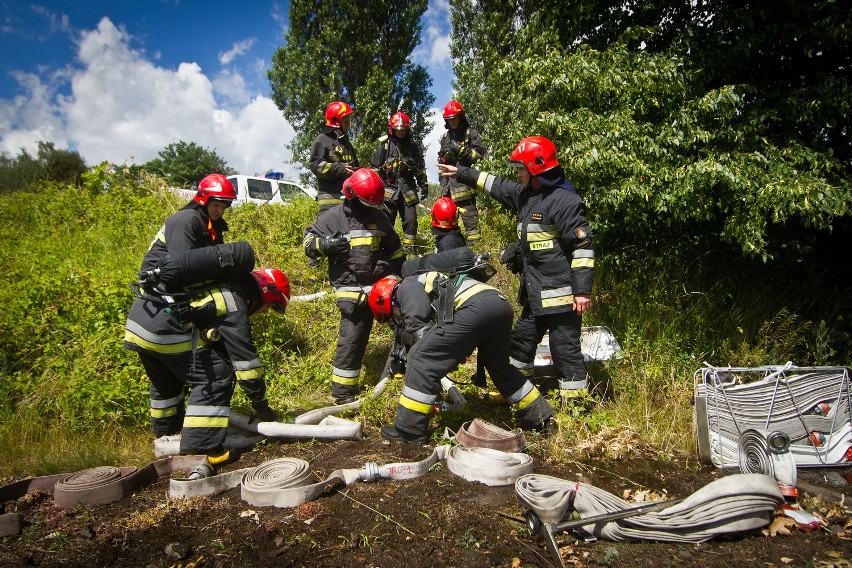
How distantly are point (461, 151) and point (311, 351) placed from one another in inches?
140

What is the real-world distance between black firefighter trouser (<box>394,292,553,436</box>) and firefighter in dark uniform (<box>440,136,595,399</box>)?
62cm

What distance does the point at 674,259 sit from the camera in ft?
17.9

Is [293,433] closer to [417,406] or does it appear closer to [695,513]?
[417,406]

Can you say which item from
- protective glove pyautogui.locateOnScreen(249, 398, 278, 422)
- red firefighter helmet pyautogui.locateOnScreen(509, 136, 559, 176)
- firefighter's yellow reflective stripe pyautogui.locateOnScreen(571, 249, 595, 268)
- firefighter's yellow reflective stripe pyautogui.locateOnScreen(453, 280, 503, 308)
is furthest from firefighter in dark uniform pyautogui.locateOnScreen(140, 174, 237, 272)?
firefighter's yellow reflective stripe pyautogui.locateOnScreen(571, 249, 595, 268)

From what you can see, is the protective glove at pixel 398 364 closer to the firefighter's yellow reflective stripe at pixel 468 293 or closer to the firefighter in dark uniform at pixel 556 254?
the firefighter's yellow reflective stripe at pixel 468 293

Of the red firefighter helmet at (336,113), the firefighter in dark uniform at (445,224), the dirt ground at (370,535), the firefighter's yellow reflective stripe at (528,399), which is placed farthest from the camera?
the red firefighter helmet at (336,113)

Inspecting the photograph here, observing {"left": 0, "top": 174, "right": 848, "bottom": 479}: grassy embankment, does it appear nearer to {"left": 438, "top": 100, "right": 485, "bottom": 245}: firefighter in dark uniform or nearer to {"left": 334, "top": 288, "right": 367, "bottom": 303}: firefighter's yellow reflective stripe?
{"left": 334, "top": 288, "right": 367, "bottom": 303}: firefighter's yellow reflective stripe

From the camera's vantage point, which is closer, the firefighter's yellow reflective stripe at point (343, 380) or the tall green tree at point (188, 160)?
the firefighter's yellow reflective stripe at point (343, 380)

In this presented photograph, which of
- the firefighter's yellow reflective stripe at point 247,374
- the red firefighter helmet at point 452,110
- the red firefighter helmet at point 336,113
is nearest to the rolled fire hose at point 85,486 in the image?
the firefighter's yellow reflective stripe at point 247,374

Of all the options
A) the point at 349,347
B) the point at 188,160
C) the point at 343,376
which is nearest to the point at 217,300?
the point at 349,347

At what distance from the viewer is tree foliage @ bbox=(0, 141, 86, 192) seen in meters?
16.1

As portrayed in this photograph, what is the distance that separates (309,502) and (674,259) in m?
Result: 4.45

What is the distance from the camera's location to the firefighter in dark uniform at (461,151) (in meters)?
7.41

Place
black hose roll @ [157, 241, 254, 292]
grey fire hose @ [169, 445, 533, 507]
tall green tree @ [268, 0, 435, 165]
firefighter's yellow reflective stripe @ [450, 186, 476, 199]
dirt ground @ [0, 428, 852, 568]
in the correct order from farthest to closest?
tall green tree @ [268, 0, 435, 165] < firefighter's yellow reflective stripe @ [450, 186, 476, 199] < black hose roll @ [157, 241, 254, 292] < grey fire hose @ [169, 445, 533, 507] < dirt ground @ [0, 428, 852, 568]
